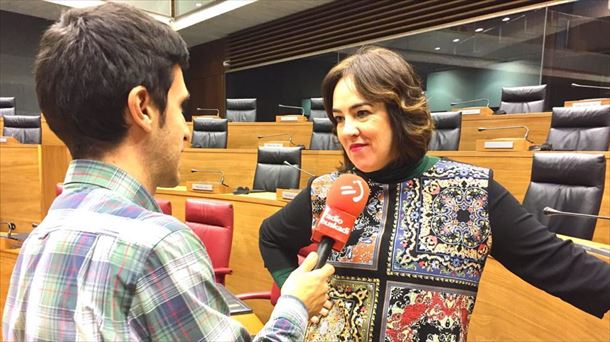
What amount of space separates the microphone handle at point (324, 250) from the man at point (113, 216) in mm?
159

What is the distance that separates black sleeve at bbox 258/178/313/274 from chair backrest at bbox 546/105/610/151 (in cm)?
282

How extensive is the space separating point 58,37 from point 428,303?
0.74 m

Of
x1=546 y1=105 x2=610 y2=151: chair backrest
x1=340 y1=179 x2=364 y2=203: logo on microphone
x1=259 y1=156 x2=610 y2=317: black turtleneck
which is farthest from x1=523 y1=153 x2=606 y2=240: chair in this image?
x1=340 y1=179 x2=364 y2=203: logo on microphone

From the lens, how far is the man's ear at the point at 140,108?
0.48m

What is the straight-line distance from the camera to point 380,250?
817 millimetres

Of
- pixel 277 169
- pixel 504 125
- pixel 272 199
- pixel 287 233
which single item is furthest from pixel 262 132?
pixel 287 233

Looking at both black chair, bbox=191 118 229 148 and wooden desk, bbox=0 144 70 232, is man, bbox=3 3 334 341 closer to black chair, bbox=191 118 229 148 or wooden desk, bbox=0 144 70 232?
wooden desk, bbox=0 144 70 232

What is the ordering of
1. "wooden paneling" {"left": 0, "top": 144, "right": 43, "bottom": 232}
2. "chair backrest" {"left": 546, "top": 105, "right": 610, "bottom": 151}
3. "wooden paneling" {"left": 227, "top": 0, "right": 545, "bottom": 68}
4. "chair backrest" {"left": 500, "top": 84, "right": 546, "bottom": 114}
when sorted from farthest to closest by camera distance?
"wooden paneling" {"left": 227, "top": 0, "right": 545, "bottom": 68} → "chair backrest" {"left": 500, "top": 84, "right": 546, "bottom": 114} → "wooden paneling" {"left": 0, "top": 144, "right": 43, "bottom": 232} → "chair backrest" {"left": 546, "top": 105, "right": 610, "bottom": 151}

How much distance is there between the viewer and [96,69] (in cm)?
47

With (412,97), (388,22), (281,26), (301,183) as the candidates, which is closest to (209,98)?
(281,26)

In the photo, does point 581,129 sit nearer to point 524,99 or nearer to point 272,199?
point 524,99

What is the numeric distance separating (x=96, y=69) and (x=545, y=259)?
83cm

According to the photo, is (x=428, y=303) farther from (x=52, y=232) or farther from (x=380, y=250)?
(x=52, y=232)

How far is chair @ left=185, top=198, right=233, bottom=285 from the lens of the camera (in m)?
2.09
